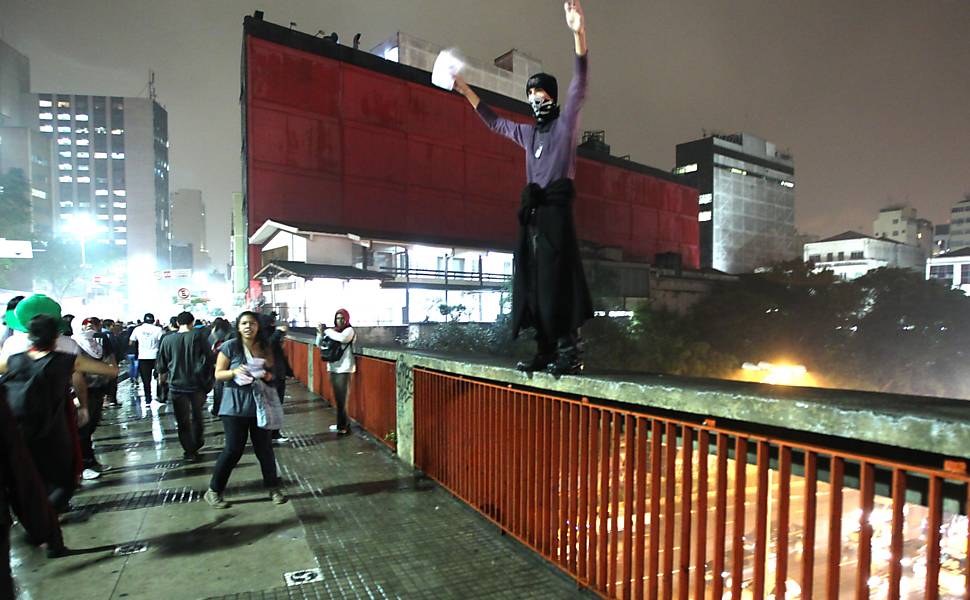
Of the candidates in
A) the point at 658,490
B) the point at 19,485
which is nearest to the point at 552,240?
the point at 658,490

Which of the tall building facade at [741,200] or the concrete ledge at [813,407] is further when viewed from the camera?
the tall building facade at [741,200]

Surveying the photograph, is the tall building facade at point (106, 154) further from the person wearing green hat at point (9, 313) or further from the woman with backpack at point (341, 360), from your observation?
the woman with backpack at point (341, 360)

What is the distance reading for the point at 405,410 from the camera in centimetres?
629

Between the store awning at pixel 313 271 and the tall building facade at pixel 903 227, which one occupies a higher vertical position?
the tall building facade at pixel 903 227

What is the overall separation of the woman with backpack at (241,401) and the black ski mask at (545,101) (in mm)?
3354

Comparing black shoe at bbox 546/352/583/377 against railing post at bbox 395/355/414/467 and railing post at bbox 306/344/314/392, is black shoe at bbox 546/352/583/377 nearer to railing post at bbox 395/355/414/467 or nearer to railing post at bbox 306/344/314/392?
railing post at bbox 395/355/414/467

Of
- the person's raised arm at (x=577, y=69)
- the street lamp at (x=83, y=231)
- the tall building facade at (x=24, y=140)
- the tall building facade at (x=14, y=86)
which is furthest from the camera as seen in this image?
the tall building facade at (x=14, y=86)

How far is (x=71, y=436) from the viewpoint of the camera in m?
4.22

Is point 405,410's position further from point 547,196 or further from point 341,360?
point 547,196

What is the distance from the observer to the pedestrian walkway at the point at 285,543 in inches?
140

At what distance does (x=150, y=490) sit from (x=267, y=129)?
2756cm

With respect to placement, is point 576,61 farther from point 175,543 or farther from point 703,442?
point 175,543

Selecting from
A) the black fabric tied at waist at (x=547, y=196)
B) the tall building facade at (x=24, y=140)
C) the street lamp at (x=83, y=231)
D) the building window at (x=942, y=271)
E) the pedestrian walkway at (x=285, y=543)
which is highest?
the tall building facade at (x=24, y=140)

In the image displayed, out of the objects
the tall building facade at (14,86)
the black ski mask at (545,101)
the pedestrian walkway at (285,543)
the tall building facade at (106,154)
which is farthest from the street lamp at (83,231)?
the black ski mask at (545,101)
